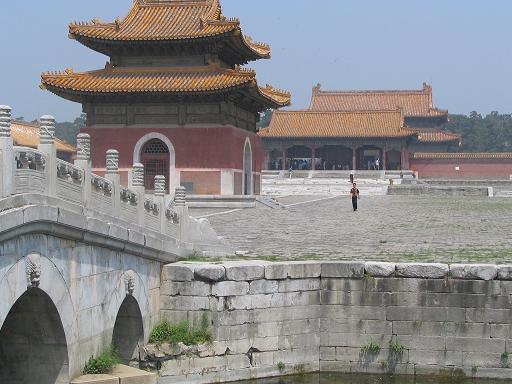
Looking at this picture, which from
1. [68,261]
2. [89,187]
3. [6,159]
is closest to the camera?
[6,159]

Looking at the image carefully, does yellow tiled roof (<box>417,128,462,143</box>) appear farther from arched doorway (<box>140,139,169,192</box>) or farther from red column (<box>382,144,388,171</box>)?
arched doorway (<box>140,139,169,192</box>)

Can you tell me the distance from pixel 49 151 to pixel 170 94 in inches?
755

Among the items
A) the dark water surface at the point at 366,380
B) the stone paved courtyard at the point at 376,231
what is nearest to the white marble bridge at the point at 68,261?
the dark water surface at the point at 366,380

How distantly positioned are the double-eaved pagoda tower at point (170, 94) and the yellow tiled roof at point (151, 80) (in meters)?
0.03

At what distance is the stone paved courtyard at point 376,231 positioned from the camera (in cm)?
1826

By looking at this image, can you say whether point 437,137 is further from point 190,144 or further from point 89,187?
point 89,187

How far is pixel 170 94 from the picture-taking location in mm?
29875

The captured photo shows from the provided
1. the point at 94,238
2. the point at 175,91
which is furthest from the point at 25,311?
the point at 175,91

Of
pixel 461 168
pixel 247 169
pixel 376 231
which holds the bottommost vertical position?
pixel 376 231

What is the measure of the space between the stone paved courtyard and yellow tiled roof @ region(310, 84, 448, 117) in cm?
3697

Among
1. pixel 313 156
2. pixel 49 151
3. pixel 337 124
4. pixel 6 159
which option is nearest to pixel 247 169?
pixel 49 151

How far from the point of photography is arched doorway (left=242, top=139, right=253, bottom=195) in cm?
3360

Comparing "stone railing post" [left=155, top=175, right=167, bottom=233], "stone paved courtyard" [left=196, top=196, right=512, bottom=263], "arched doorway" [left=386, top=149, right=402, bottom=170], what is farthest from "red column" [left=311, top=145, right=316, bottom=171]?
"stone railing post" [left=155, top=175, right=167, bottom=233]

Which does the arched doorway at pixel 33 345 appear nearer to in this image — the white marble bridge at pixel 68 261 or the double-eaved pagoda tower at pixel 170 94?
the white marble bridge at pixel 68 261
